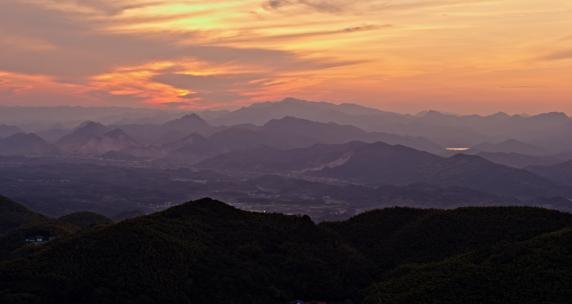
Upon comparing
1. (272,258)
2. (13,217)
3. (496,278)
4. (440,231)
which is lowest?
(13,217)

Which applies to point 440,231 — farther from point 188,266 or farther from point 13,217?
point 13,217

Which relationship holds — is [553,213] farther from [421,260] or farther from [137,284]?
Result: [137,284]

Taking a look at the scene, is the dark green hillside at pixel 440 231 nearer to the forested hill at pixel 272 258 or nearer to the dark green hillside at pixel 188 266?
the forested hill at pixel 272 258

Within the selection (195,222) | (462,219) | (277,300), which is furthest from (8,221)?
(462,219)

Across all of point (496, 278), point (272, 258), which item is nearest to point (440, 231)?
point (496, 278)

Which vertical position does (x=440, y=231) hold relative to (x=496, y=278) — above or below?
above

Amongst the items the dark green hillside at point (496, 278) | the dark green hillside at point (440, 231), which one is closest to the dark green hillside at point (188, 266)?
the dark green hillside at point (440, 231)

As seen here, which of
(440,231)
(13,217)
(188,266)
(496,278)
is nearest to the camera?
(496,278)
